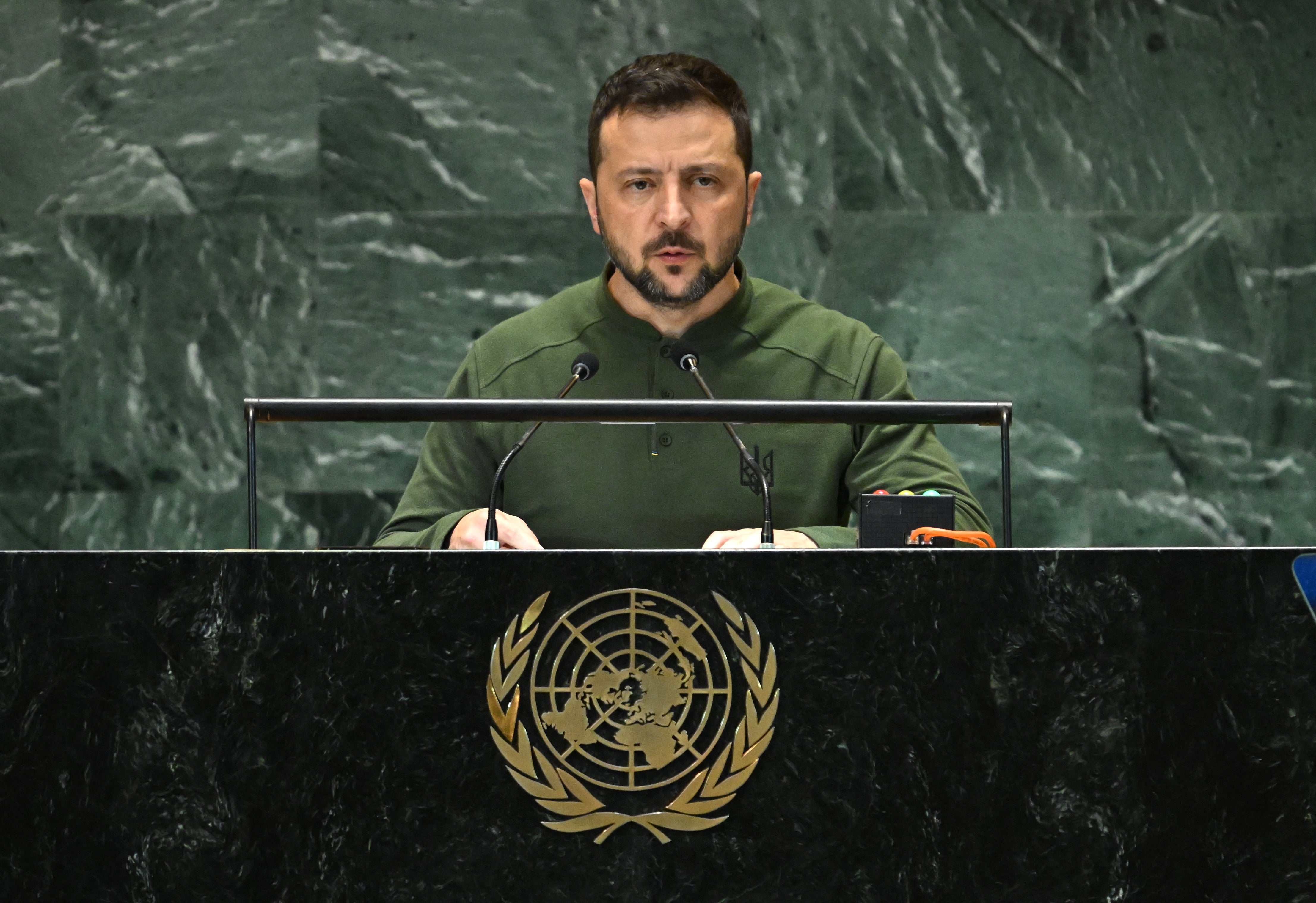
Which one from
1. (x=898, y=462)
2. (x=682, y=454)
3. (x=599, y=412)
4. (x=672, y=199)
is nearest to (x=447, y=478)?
(x=682, y=454)

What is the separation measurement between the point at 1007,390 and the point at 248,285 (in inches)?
81.2

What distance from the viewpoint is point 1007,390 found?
12.5 feet

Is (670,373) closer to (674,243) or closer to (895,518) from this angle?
(674,243)

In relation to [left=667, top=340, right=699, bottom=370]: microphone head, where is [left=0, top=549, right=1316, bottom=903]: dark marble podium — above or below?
below

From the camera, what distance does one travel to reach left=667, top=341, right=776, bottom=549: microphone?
1.65 meters

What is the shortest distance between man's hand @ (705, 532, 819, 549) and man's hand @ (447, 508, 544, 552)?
0.07ft

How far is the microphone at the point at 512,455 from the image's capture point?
1.60m

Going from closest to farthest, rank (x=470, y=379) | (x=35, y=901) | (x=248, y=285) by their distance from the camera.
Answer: (x=35, y=901)
(x=470, y=379)
(x=248, y=285)

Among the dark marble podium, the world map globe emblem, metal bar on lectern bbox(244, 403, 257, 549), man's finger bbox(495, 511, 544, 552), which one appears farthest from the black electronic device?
metal bar on lectern bbox(244, 403, 257, 549)

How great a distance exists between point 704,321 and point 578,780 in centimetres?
138

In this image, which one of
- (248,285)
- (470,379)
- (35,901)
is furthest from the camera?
(248,285)

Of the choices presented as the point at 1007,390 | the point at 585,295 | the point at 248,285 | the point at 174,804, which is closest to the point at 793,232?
the point at 1007,390

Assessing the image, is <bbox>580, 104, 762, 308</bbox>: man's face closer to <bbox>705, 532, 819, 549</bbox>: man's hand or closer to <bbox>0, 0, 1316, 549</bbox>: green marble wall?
<bbox>705, 532, 819, 549</bbox>: man's hand

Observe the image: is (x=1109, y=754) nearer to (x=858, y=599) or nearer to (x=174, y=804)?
(x=858, y=599)
